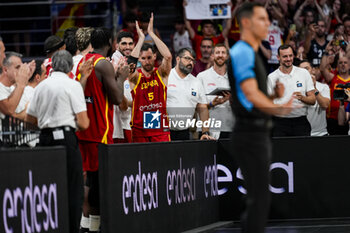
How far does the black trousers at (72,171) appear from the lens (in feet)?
26.0

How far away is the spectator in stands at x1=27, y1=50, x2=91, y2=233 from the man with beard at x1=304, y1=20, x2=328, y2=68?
849cm

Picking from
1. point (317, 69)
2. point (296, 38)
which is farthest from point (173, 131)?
point (296, 38)

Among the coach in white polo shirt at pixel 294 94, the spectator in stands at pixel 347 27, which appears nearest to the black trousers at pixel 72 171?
the coach in white polo shirt at pixel 294 94

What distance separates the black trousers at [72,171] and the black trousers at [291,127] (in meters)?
4.90

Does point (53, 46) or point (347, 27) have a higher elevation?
point (347, 27)

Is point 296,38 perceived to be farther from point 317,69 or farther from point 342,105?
point 342,105

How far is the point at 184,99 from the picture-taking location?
11664 mm

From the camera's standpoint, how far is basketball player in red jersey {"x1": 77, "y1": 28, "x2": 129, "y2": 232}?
349 inches

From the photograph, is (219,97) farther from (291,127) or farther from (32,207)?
(32,207)

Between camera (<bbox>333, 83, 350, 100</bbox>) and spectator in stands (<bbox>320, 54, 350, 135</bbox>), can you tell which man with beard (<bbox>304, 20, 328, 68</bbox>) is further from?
camera (<bbox>333, 83, 350, 100</bbox>)

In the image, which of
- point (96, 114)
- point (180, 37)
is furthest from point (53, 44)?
point (180, 37)

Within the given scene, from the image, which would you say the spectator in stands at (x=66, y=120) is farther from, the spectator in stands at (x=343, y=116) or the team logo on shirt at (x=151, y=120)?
the spectator in stands at (x=343, y=116)

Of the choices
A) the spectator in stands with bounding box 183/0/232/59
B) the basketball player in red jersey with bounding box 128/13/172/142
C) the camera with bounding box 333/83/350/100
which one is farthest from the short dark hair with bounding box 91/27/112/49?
the spectator in stands with bounding box 183/0/232/59

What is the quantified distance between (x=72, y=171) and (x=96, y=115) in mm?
1211
